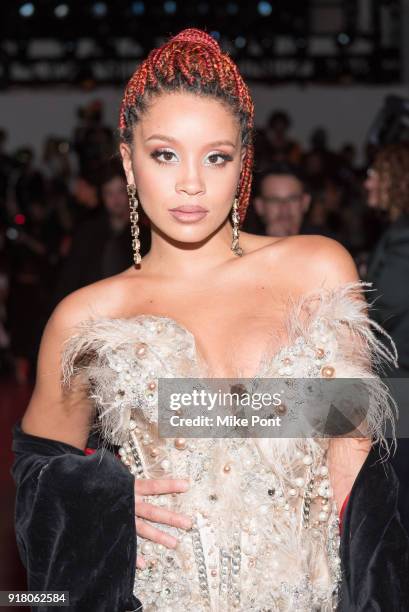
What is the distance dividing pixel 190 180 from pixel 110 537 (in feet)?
2.23

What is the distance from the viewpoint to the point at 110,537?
181cm

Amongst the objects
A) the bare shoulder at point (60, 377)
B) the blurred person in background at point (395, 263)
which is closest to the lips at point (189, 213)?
the bare shoulder at point (60, 377)

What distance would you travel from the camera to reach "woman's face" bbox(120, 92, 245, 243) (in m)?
1.84

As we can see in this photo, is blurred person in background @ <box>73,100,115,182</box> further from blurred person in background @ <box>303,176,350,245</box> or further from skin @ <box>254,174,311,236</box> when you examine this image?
skin @ <box>254,174,311,236</box>

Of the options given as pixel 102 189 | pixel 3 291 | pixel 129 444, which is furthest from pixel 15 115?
pixel 129 444

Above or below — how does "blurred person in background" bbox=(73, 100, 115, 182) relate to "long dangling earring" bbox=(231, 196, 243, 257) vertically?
above

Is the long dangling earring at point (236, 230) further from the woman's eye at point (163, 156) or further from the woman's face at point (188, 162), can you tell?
the woman's eye at point (163, 156)

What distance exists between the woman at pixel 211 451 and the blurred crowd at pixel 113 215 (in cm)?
100

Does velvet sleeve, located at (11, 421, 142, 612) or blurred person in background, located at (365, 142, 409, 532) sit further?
blurred person in background, located at (365, 142, 409, 532)

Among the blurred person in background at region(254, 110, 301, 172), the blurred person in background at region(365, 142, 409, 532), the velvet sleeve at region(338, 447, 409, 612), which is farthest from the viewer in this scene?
the blurred person in background at region(254, 110, 301, 172)

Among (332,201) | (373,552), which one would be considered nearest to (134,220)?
(373,552)

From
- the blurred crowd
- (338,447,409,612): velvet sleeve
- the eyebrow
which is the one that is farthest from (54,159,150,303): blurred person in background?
(338,447,409,612): velvet sleeve

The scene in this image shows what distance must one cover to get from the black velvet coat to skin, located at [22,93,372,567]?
6cm

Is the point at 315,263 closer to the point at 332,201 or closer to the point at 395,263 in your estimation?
the point at 395,263
